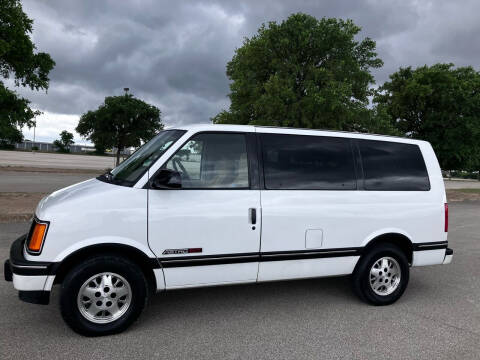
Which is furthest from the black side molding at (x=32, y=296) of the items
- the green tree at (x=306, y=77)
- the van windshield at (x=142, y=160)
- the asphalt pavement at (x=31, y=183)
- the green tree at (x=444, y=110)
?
the green tree at (x=444, y=110)

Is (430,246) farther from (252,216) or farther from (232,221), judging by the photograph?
(232,221)

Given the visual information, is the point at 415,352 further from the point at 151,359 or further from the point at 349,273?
the point at 151,359

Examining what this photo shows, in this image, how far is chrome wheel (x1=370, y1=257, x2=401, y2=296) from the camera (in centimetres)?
463

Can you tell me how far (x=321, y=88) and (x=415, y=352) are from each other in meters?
18.9

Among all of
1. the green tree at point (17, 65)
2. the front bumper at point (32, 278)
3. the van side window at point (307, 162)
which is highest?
the green tree at point (17, 65)

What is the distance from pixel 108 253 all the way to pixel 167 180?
845mm

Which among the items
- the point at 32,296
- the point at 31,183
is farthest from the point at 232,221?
the point at 31,183

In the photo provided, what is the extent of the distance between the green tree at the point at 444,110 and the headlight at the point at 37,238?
24.7m

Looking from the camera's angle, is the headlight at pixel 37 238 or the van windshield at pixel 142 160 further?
the van windshield at pixel 142 160

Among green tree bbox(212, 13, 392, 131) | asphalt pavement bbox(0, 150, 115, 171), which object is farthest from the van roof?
asphalt pavement bbox(0, 150, 115, 171)

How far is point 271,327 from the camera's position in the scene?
393cm

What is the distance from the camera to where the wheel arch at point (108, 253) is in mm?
3444

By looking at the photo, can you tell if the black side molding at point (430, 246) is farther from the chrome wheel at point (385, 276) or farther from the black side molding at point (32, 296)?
the black side molding at point (32, 296)

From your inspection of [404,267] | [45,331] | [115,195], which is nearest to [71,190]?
[115,195]
